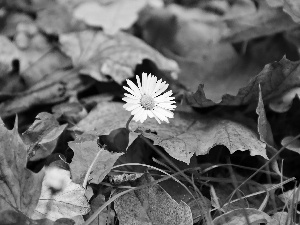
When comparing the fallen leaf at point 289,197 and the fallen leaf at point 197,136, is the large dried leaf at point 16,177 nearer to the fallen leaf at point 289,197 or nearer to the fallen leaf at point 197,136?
the fallen leaf at point 197,136

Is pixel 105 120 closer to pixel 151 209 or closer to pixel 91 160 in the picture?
pixel 91 160

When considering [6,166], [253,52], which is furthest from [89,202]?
[253,52]

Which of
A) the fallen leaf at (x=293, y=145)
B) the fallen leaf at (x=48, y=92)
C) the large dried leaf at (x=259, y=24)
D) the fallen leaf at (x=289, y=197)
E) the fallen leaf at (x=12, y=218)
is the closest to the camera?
the fallen leaf at (x=12, y=218)

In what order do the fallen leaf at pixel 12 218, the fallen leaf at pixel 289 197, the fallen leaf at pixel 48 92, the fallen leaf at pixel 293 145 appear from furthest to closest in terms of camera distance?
1. the fallen leaf at pixel 48 92
2. the fallen leaf at pixel 293 145
3. the fallen leaf at pixel 289 197
4. the fallen leaf at pixel 12 218

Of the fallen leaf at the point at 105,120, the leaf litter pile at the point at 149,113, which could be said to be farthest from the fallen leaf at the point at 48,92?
the fallen leaf at the point at 105,120

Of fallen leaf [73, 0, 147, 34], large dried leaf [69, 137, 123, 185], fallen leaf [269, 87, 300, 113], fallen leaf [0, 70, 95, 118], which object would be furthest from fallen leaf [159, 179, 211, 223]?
fallen leaf [73, 0, 147, 34]

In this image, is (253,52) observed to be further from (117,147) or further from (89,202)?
(89,202)

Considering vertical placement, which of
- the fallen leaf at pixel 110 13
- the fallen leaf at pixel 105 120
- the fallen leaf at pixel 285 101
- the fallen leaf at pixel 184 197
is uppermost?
the fallen leaf at pixel 285 101
